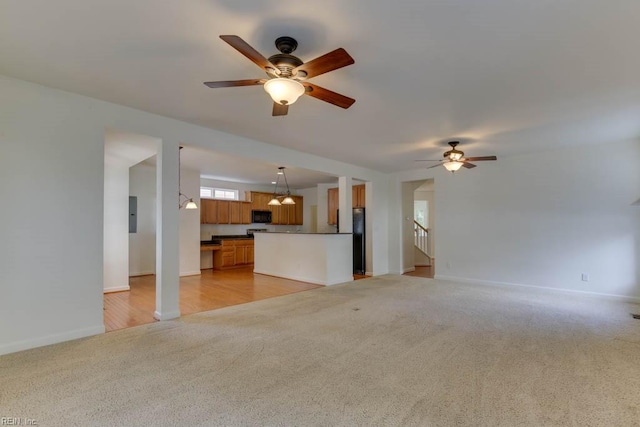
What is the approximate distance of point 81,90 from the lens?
309cm

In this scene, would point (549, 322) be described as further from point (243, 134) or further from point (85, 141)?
point (85, 141)

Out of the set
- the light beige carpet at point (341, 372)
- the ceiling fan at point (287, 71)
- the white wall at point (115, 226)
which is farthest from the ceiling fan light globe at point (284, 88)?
the white wall at point (115, 226)

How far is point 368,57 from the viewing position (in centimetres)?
245

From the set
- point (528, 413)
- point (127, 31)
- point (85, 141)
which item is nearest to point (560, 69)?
point (528, 413)

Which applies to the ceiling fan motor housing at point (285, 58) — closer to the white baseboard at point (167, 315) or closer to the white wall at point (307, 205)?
the white baseboard at point (167, 315)

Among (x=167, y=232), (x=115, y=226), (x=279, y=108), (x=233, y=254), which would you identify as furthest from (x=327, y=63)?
(x=233, y=254)

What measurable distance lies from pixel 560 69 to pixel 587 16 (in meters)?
0.75

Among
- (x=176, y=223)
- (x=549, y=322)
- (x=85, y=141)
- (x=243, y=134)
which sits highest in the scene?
(x=243, y=134)

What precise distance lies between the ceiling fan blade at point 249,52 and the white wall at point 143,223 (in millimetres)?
5594

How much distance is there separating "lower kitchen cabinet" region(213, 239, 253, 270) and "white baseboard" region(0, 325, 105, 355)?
4.98 meters

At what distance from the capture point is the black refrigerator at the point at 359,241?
744 centimetres

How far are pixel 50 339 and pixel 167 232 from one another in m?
1.53

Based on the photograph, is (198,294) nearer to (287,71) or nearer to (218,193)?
(287,71)

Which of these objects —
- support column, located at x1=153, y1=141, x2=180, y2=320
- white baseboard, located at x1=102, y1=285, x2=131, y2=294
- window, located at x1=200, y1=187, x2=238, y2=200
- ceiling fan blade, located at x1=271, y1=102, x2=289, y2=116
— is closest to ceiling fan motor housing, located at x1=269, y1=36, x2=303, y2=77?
ceiling fan blade, located at x1=271, y1=102, x2=289, y2=116
